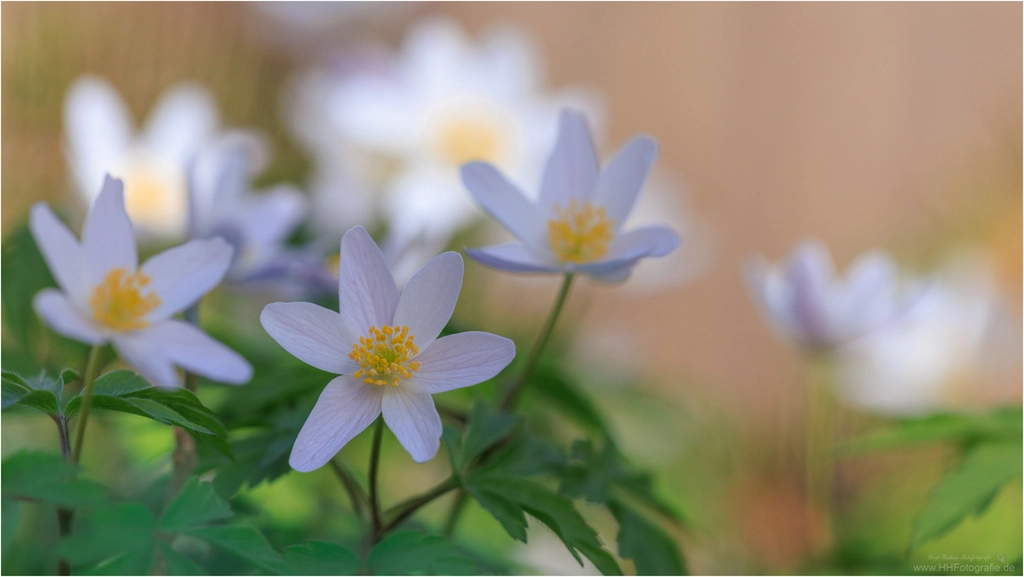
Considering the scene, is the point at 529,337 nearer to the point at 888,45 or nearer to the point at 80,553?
the point at 80,553

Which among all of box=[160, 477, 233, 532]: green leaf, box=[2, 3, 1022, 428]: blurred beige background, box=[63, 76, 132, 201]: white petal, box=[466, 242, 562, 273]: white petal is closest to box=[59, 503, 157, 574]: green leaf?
box=[160, 477, 233, 532]: green leaf

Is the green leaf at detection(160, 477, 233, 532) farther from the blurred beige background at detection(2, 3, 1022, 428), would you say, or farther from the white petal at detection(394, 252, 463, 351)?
the blurred beige background at detection(2, 3, 1022, 428)

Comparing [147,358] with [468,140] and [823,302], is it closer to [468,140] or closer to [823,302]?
[823,302]

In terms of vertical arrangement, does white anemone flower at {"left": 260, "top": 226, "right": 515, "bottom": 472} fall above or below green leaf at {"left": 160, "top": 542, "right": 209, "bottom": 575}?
above

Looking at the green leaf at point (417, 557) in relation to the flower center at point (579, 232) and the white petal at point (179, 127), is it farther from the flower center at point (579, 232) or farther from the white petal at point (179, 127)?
the white petal at point (179, 127)

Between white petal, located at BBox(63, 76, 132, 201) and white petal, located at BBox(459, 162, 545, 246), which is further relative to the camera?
white petal, located at BBox(63, 76, 132, 201)

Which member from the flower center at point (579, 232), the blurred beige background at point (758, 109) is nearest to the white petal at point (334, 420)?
the flower center at point (579, 232)
